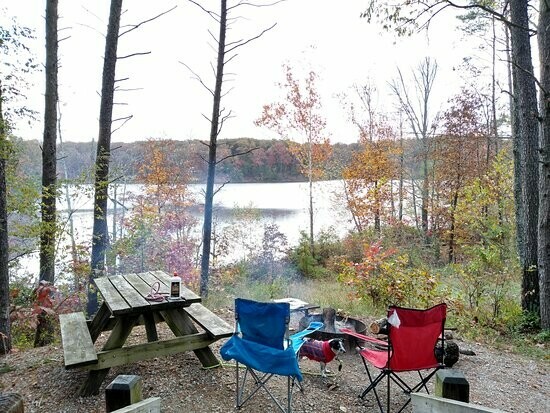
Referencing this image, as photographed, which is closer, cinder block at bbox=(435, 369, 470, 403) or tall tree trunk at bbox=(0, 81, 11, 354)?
cinder block at bbox=(435, 369, 470, 403)

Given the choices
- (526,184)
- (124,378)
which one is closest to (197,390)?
(124,378)

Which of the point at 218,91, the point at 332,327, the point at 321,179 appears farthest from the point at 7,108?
the point at 321,179

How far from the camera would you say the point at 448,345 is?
3428mm

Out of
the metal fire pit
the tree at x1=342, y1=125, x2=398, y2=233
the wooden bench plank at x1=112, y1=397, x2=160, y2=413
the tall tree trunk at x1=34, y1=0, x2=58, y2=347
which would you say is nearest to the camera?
the wooden bench plank at x1=112, y1=397, x2=160, y2=413

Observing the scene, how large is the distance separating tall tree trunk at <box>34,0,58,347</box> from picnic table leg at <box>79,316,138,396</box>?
228 centimetres

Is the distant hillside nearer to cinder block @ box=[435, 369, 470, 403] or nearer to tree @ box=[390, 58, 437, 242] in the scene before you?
tree @ box=[390, 58, 437, 242]

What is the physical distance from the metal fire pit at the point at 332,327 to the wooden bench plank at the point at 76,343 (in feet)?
6.02

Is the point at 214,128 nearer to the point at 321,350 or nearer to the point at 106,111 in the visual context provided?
the point at 106,111

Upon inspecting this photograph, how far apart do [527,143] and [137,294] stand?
479cm

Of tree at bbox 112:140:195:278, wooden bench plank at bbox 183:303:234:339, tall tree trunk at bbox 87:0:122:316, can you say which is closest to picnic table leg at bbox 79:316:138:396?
wooden bench plank at bbox 183:303:234:339

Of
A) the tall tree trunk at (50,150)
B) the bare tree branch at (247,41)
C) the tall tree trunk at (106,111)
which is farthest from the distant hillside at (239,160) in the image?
the tall tree trunk at (50,150)

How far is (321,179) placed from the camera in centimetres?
1449

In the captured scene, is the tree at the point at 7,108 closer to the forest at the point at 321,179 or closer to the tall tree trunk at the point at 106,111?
the forest at the point at 321,179

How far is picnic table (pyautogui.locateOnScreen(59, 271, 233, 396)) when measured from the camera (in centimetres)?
261
